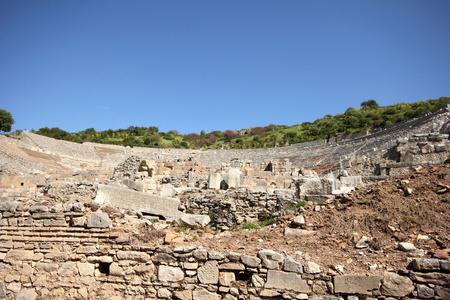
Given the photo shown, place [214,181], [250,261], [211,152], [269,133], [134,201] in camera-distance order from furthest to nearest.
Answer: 1. [269,133]
2. [211,152]
3. [214,181]
4. [134,201]
5. [250,261]

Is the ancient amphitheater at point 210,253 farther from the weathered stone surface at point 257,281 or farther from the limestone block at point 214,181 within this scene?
the limestone block at point 214,181

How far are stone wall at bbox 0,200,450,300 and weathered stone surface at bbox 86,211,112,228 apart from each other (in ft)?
0.05

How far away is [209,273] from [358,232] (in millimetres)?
2642

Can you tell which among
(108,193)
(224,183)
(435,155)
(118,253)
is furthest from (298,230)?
(435,155)

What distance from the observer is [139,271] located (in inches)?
199

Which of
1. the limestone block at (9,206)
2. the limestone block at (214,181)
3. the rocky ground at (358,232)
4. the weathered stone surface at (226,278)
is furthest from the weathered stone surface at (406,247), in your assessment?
the limestone block at (214,181)

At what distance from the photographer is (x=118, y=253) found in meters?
5.19

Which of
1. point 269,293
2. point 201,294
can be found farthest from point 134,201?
point 269,293

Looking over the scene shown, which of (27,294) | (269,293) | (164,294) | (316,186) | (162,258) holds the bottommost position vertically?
(27,294)

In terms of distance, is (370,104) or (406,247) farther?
(370,104)

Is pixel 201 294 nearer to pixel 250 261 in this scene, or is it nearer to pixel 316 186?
pixel 250 261

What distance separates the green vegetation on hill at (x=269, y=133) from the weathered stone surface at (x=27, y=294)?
44870mm

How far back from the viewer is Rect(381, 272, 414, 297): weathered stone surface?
4098 millimetres

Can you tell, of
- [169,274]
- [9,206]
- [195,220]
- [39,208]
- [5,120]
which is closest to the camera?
[169,274]
